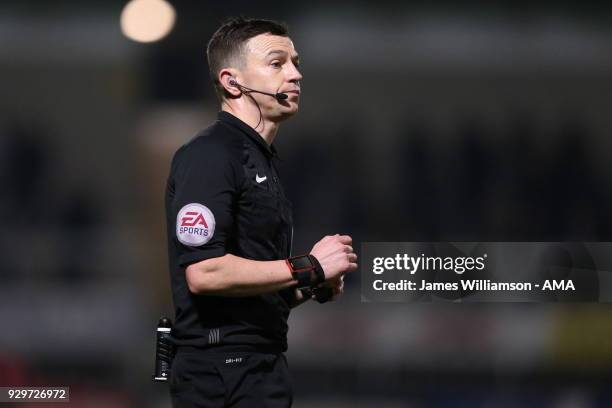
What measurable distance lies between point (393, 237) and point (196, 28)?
1699 mm

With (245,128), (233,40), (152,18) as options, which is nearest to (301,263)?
(245,128)

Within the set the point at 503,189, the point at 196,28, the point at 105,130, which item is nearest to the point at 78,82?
the point at 105,130

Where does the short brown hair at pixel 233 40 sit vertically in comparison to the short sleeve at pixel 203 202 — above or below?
above

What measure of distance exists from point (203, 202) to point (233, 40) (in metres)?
0.52

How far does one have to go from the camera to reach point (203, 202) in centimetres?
200

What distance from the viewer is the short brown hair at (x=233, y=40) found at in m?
2.30

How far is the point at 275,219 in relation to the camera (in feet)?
7.08

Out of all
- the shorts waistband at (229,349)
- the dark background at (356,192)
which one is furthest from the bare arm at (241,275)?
the dark background at (356,192)

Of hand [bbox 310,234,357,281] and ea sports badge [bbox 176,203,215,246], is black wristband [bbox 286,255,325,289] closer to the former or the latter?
hand [bbox 310,234,357,281]

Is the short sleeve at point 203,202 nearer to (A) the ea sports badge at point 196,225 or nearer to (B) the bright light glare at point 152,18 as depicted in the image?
(A) the ea sports badge at point 196,225

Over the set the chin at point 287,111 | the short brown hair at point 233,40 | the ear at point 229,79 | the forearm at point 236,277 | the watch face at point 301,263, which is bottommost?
the forearm at point 236,277

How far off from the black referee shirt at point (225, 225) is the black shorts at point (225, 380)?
30 mm

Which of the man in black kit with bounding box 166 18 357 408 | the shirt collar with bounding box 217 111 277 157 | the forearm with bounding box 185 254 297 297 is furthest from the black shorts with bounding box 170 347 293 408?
the shirt collar with bounding box 217 111 277 157

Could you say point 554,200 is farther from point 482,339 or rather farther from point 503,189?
point 482,339
